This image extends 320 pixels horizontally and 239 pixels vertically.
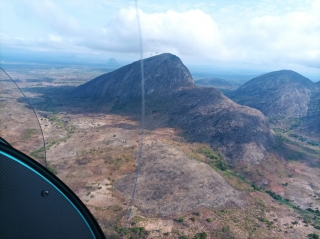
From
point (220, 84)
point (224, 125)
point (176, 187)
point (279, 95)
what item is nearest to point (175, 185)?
point (176, 187)

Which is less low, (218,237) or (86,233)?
(86,233)

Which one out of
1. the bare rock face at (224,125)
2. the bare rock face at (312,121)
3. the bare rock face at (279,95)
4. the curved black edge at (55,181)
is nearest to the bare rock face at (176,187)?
the bare rock face at (224,125)

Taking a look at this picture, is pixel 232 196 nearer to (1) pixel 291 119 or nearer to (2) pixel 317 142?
(2) pixel 317 142

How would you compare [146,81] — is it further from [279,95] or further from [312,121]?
[279,95]

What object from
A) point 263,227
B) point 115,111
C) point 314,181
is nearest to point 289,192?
point 314,181

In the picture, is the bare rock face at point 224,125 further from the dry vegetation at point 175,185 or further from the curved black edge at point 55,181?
the curved black edge at point 55,181

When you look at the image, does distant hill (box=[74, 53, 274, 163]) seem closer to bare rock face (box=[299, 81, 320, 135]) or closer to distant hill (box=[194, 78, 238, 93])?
bare rock face (box=[299, 81, 320, 135])
